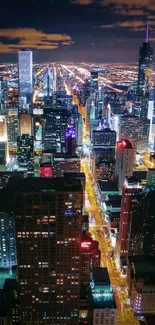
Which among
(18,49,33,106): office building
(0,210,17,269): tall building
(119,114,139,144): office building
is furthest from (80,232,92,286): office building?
(18,49,33,106): office building

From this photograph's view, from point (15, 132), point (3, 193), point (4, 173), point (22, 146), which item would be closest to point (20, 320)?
point (3, 193)

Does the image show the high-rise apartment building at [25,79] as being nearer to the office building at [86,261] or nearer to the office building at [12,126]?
the office building at [12,126]

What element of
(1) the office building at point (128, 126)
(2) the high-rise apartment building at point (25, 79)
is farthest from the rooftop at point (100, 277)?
(2) the high-rise apartment building at point (25, 79)

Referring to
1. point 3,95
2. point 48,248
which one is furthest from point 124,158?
point 3,95

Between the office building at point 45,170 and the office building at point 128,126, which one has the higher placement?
the office building at point 128,126

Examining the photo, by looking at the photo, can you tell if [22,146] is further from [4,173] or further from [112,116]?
[112,116]

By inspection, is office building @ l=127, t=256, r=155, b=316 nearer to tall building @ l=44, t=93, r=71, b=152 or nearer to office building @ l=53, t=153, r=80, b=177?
office building @ l=53, t=153, r=80, b=177

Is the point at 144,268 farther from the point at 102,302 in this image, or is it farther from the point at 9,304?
the point at 9,304

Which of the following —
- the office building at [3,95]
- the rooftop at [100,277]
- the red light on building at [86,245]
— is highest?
the office building at [3,95]
